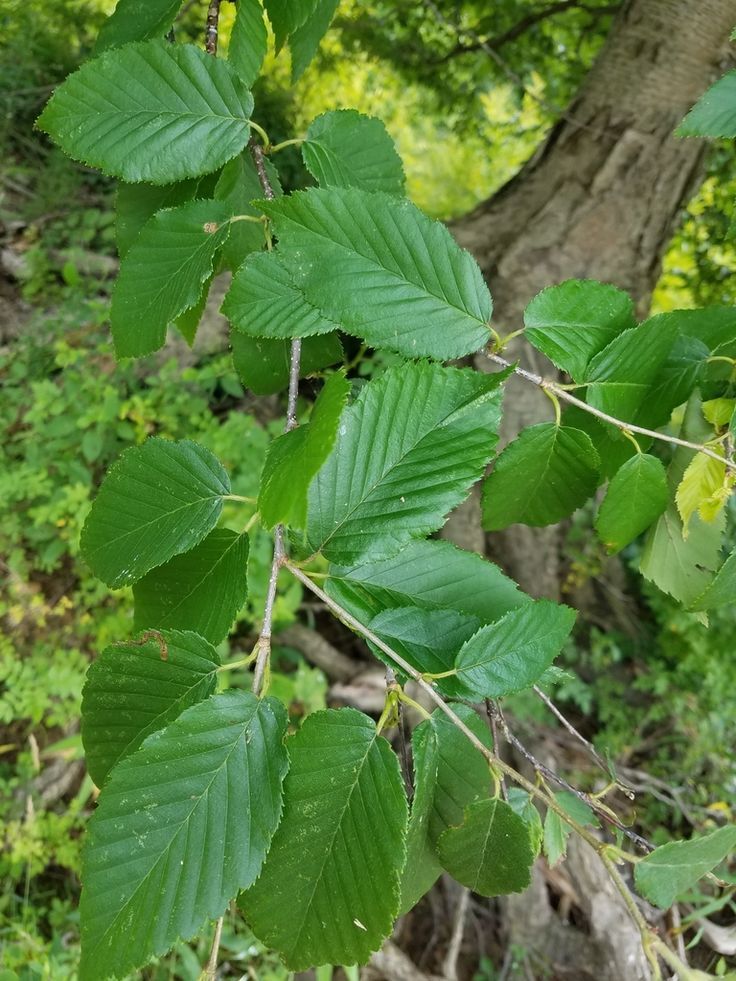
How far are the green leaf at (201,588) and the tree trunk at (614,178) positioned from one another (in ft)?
4.54

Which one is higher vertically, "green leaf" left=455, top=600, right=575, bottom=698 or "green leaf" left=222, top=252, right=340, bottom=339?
"green leaf" left=222, top=252, right=340, bottom=339

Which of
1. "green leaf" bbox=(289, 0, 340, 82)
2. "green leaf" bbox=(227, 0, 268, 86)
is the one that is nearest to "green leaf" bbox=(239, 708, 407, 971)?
"green leaf" bbox=(227, 0, 268, 86)

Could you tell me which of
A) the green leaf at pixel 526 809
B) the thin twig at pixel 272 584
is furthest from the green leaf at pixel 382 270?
the green leaf at pixel 526 809

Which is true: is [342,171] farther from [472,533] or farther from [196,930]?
[472,533]

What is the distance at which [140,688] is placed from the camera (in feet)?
1.77

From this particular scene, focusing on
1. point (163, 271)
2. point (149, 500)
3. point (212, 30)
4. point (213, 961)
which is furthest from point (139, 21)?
point (213, 961)

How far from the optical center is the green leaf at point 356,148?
0.74 m

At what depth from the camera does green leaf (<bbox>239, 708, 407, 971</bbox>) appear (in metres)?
0.48

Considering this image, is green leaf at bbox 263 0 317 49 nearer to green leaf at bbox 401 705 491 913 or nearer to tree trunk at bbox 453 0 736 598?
green leaf at bbox 401 705 491 913

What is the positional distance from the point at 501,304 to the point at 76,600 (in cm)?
162

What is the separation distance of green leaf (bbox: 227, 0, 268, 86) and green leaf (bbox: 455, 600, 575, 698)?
65 cm

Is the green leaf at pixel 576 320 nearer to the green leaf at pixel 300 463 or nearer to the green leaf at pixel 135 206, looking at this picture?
the green leaf at pixel 300 463

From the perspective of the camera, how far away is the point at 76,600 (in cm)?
197

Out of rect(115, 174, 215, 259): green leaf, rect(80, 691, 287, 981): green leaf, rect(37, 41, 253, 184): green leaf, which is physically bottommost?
rect(80, 691, 287, 981): green leaf
